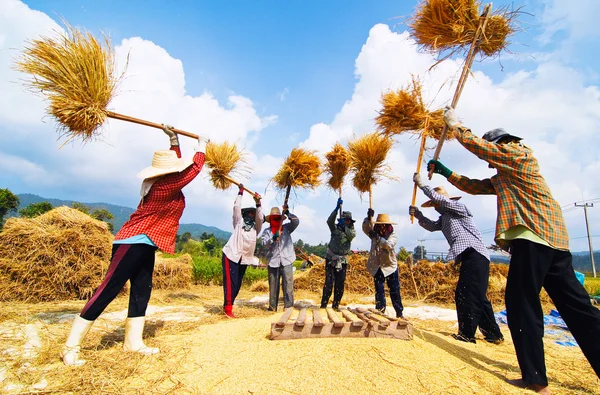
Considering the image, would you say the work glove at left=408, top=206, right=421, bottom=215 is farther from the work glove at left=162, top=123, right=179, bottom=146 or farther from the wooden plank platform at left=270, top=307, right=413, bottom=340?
the work glove at left=162, top=123, right=179, bottom=146

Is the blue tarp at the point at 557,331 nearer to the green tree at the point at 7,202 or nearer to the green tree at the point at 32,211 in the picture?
the green tree at the point at 32,211

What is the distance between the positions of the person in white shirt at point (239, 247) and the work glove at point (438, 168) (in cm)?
264

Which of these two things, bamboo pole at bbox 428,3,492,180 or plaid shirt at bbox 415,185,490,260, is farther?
plaid shirt at bbox 415,185,490,260

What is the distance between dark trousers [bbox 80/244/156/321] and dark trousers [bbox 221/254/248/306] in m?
1.93

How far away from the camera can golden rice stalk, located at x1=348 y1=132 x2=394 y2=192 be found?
4891 millimetres

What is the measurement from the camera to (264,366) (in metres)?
2.22

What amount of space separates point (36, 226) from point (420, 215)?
651cm

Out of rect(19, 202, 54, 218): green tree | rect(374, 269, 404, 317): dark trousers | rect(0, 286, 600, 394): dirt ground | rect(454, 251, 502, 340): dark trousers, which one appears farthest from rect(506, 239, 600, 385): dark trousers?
rect(19, 202, 54, 218): green tree

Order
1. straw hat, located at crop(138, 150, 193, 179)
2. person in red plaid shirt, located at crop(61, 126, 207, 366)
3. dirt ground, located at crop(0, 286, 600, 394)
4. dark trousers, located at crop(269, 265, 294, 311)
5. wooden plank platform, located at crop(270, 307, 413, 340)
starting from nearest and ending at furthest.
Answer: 1. dirt ground, located at crop(0, 286, 600, 394)
2. person in red plaid shirt, located at crop(61, 126, 207, 366)
3. straw hat, located at crop(138, 150, 193, 179)
4. wooden plank platform, located at crop(270, 307, 413, 340)
5. dark trousers, located at crop(269, 265, 294, 311)

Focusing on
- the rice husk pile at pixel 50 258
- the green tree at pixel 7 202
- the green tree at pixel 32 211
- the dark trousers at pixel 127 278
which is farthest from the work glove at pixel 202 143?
the green tree at pixel 7 202

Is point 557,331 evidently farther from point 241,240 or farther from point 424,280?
point 241,240

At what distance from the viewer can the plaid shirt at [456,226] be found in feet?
11.1

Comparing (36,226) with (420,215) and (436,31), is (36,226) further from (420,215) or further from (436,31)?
(436,31)

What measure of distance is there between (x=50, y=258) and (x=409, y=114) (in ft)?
20.8
